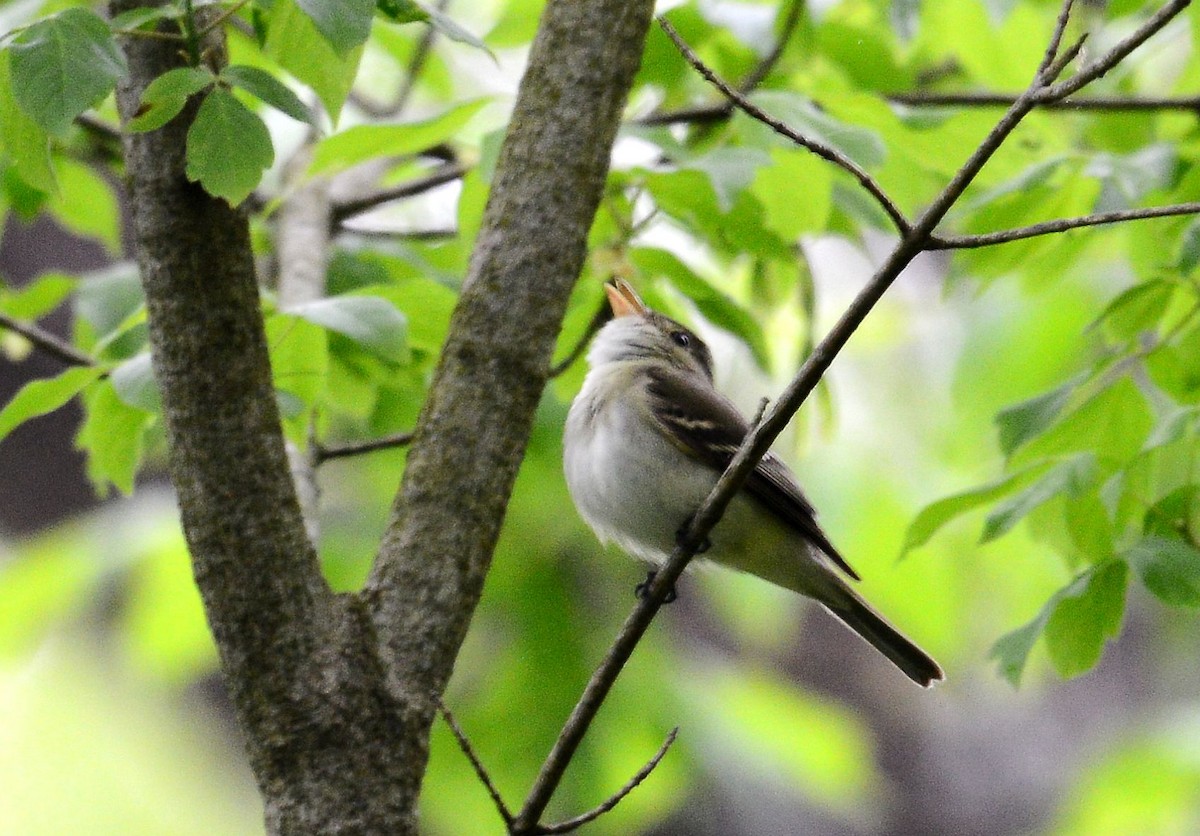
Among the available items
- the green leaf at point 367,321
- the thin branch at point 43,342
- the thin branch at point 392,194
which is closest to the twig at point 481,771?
the green leaf at point 367,321

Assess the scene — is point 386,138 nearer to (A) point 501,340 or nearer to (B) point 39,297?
(A) point 501,340

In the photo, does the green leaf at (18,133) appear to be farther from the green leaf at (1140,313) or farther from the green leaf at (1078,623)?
the green leaf at (1140,313)

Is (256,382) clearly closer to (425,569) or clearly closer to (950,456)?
(425,569)

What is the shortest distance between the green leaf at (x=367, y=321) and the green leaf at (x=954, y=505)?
1.30 m

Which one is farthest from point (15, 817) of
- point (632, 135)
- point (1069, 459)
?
point (1069, 459)

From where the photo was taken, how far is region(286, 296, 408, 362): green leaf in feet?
9.20

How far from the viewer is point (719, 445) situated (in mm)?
3865

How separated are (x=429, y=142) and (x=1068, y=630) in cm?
199

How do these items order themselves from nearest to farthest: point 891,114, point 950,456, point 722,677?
1. point 891,114
2. point 950,456
3. point 722,677

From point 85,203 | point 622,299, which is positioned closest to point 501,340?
point 622,299

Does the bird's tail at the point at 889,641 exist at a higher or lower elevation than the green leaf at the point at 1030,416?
lower

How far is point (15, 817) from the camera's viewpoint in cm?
823

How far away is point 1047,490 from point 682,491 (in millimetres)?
1168

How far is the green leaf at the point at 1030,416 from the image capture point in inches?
129
